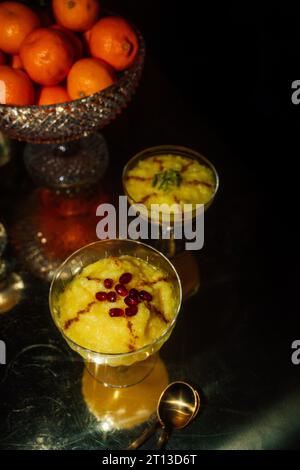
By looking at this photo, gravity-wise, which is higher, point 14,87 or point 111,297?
point 14,87

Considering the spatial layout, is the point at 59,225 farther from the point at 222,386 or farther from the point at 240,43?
the point at 240,43

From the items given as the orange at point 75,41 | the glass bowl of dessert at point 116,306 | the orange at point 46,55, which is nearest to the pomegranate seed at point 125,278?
the glass bowl of dessert at point 116,306

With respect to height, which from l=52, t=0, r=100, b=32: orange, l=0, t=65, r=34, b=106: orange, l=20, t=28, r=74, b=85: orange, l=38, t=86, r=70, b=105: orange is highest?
l=52, t=0, r=100, b=32: orange

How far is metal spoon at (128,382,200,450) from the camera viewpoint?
1.72 m

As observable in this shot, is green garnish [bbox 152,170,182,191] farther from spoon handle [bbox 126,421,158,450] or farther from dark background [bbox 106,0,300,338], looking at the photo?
spoon handle [bbox 126,421,158,450]

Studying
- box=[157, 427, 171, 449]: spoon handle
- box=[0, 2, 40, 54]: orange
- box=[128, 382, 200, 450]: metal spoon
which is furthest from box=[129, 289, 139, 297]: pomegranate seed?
box=[0, 2, 40, 54]: orange

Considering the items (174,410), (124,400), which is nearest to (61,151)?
(124,400)

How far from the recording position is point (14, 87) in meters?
1.94

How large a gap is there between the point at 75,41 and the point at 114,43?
180mm

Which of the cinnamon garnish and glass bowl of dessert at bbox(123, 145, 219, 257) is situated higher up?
glass bowl of dessert at bbox(123, 145, 219, 257)

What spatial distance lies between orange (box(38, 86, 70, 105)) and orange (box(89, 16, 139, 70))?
234 mm

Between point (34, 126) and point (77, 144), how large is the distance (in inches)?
21.3

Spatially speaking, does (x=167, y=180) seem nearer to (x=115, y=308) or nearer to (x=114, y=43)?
(x=114, y=43)

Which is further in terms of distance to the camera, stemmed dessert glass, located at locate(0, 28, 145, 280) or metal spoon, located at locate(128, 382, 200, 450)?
stemmed dessert glass, located at locate(0, 28, 145, 280)
